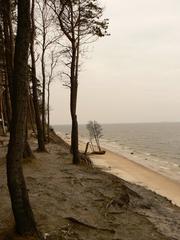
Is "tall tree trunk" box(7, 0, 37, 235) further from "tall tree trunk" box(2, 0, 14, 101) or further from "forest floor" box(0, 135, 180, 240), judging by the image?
"tall tree trunk" box(2, 0, 14, 101)

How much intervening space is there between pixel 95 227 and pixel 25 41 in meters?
4.52

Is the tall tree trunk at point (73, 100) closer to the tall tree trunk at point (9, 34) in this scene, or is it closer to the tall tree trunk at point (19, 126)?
the tall tree trunk at point (9, 34)

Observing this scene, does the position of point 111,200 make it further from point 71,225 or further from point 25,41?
point 25,41

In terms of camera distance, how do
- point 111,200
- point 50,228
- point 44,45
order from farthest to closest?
point 44,45, point 111,200, point 50,228

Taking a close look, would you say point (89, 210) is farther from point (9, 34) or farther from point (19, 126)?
point (9, 34)

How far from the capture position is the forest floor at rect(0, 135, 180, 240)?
9.49 m

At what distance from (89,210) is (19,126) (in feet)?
13.1

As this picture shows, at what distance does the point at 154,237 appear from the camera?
991 cm

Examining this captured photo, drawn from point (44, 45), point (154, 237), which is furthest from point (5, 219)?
point (44, 45)

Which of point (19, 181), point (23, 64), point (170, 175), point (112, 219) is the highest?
point (23, 64)

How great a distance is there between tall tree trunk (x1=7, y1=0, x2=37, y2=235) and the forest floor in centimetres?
62

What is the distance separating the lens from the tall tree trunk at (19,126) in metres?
8.21

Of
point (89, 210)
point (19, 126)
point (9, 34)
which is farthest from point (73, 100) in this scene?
point (19, 126)

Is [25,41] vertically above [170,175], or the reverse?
[25,41]
